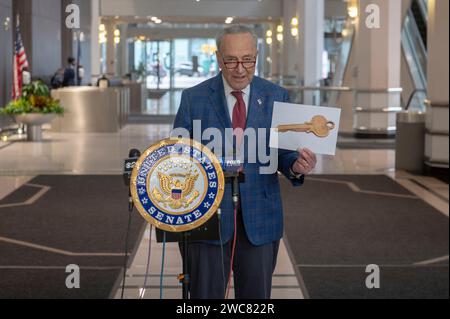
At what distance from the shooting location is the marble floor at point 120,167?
464cm

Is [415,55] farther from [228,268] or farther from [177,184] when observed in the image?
[177,184]

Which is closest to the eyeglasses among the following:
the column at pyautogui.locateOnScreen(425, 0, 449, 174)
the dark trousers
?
the dark trousers

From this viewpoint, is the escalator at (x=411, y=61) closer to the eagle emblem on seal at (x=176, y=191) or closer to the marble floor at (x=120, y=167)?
the marble floor at (x=120, y=167)

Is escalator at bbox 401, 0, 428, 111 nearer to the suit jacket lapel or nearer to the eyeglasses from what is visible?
the suit jacket lapel

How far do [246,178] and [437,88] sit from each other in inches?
286

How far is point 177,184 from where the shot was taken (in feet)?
9.66

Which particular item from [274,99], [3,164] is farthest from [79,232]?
[274,99]

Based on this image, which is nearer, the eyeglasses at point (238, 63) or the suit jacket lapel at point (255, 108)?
the eyeglasses at point (238, 63)

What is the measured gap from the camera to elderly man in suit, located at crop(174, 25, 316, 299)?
9.95 feet

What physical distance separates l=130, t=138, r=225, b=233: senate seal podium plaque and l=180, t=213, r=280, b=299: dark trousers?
0.32 m

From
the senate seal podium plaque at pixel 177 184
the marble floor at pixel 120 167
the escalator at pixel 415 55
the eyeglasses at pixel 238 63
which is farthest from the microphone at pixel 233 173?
the escalator at pixel 415 55

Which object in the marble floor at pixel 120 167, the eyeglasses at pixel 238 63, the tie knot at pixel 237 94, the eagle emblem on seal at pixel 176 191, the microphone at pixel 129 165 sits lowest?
the marble floor at pixel 120 167

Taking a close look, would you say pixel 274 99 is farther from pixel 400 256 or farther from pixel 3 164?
pixel 400 256

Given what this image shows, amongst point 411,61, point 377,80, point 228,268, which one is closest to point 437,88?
point 377,80
